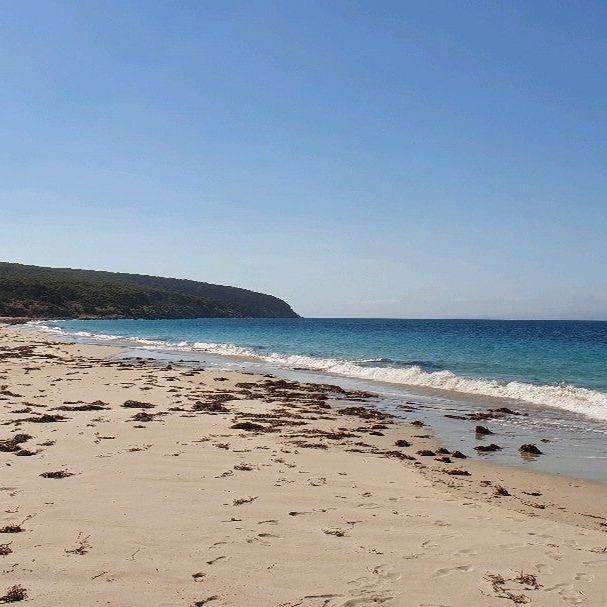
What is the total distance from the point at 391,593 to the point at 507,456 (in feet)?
26.3

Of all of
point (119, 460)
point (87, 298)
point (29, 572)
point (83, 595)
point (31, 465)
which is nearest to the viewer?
point (83, 595)

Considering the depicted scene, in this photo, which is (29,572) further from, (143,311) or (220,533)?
(143,311)

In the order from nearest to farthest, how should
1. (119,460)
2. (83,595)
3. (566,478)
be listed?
(83,595) < (119,460) < (566,478)

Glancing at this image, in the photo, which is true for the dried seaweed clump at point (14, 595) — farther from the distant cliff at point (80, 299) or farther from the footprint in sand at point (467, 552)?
the distant cliff at point (80, 299)

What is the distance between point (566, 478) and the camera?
10117 mm

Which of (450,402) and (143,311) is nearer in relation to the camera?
(450,402)

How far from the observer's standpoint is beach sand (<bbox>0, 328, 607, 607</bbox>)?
4926mm

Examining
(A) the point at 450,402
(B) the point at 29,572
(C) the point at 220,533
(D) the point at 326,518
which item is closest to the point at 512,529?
(D) the point at 326,518

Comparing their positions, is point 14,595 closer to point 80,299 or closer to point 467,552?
point 467,552

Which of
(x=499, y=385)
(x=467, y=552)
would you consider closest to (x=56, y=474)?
(x=467, y=552)

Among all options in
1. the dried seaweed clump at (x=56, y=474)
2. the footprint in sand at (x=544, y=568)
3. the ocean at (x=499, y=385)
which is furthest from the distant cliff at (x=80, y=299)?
the footprint in sand at (x=544, y=568)

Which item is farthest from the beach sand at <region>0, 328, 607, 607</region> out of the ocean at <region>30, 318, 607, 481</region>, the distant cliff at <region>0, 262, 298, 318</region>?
the distant cliff at <region>0, 262, 298, 318</region>

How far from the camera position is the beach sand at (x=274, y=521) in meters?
4.93

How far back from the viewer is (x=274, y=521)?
6582 mm
